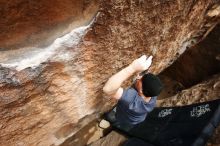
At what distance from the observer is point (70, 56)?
2.18 metres

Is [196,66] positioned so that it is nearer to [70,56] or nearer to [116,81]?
[116,81]

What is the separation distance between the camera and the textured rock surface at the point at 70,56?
1997mm

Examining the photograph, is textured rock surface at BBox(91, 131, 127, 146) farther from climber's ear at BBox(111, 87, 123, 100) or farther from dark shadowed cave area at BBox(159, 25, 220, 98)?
climber's ear at BBox(111, 87, 123, 100)

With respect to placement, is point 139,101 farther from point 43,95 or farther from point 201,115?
point 201,115

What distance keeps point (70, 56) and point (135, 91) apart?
2.32 ft

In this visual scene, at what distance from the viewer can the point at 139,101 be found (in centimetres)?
261

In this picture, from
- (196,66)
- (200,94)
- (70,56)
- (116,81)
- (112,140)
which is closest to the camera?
(70,56)

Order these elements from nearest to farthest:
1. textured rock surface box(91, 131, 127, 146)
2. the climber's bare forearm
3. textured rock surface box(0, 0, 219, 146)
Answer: textured rock surface box(0, 0, 219, 146) < the climber's bare forearm < textured rock surface box(91, 131, 127, 146)

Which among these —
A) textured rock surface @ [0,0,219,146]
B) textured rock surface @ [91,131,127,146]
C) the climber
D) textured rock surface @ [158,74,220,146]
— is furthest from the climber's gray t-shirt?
textured rock surface @ [158,74,220,146]

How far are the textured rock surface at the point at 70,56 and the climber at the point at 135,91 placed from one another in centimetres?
17

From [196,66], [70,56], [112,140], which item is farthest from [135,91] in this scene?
[196,66]

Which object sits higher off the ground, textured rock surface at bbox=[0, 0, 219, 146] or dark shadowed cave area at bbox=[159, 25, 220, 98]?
textured rock surface at bbox=[0, 0, 219, 146]

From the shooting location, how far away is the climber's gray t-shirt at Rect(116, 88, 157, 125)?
102 inches

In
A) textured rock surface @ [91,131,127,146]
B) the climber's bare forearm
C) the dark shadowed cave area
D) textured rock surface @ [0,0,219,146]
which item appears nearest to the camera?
textured rock surface @ [0,0,219,146]
